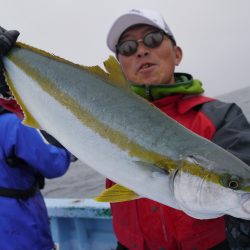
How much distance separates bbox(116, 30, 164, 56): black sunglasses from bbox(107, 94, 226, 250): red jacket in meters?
0.48

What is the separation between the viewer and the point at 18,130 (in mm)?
3322

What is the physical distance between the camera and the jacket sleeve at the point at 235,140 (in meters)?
2.25

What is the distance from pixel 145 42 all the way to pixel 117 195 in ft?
5.18

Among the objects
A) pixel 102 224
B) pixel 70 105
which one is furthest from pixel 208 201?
pixel 102 224

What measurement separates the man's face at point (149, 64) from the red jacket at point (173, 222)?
233 mm

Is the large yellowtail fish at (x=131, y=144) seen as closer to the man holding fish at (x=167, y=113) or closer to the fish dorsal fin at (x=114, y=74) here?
the fish dorsal fin at (x=114, y=74)

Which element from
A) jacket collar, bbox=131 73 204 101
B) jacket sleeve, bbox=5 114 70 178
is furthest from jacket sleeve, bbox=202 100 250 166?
jacket sleeve, bbox=5 114 70 178

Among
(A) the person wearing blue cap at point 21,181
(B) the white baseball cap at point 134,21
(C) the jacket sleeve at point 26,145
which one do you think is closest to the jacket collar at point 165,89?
(B) the white baseball cap at point 134,21

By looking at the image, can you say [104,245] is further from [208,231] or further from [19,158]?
[208,231]

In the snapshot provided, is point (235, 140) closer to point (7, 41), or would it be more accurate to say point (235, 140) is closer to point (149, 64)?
point (149, 64)

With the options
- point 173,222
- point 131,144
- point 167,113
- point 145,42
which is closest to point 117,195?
point 131,144

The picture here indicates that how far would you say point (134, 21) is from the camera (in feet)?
9.96

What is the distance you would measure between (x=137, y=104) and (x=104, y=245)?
14.1 feet

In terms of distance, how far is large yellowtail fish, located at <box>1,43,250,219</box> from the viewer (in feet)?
5.49
